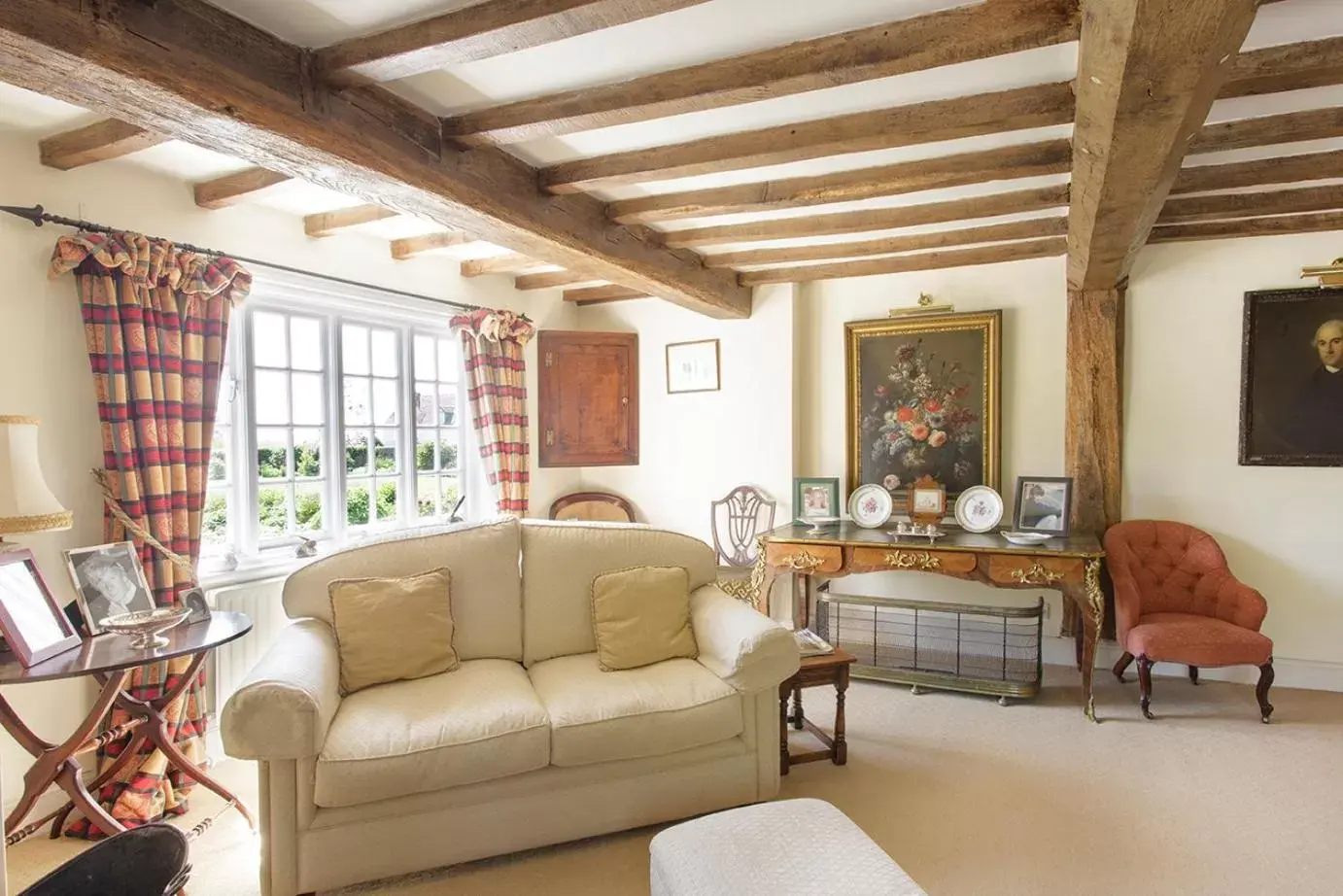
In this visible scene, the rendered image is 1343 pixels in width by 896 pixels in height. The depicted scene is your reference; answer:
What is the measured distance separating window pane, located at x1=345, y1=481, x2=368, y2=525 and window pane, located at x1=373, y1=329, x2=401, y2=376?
0.62 metres

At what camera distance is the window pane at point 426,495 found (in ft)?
13.8

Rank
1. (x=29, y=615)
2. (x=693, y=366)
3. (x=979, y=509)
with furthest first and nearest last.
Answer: (x=693, y=366)
(x=979, y=509)
(x=29, y=615)

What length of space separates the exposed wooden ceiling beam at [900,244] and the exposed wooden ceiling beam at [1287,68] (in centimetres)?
123

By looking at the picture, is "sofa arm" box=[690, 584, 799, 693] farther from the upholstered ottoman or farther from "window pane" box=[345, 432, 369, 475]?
"window pane" box=[345, 432, 369, 475]

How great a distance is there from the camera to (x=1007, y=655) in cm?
400

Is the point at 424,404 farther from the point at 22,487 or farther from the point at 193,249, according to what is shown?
the point at 22,487

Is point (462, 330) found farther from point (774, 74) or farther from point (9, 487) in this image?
point (774, 74)

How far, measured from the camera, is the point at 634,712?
92.5 inches

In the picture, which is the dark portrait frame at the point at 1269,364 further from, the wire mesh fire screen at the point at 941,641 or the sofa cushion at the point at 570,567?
the sofa cushion at the point at 570,567

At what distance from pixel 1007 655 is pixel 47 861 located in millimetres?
4190

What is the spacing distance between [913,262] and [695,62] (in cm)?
241

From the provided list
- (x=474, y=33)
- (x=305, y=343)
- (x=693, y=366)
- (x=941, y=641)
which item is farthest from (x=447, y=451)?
(x=941, y=641)

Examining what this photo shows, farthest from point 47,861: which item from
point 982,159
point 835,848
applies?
point 982,159

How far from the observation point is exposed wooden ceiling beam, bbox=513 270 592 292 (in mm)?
4461
